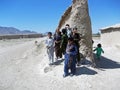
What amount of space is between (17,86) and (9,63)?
498cm

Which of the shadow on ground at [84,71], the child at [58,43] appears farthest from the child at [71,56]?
the child at [58,43]

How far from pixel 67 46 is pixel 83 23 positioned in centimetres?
214

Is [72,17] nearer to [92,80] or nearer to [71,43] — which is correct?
[71,43]

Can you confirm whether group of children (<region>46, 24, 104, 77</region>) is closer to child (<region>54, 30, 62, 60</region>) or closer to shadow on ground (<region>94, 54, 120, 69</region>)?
child (<region>54, 30, 62, 60</region>)

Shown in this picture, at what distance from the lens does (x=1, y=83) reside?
401 inches

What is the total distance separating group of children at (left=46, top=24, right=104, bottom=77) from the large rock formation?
1.98 ft

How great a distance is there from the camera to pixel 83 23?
37.4 feet

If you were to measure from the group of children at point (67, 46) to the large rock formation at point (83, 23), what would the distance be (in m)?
0.60

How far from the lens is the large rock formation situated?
11.1 metres

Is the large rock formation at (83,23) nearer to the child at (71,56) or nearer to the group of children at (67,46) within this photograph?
the group of children at (67,46)

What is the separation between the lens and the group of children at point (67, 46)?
31.3 ft

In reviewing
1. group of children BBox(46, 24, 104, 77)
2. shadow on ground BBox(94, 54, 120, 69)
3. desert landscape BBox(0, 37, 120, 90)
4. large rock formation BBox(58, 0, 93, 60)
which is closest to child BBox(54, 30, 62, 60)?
group of children BBox(46, 24, 104, 77)

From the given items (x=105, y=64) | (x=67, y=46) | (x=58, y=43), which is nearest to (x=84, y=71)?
(x=67, y=46)

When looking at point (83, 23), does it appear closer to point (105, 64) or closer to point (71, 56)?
point (105, 64)
